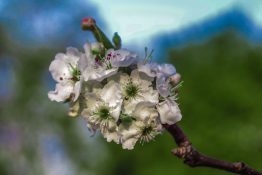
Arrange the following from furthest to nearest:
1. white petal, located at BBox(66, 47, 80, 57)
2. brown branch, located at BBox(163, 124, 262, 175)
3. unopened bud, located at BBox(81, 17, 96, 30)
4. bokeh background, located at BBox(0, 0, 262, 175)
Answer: bokeh background, located at BBox(0, 0, 262, 175) < white petal, located at BBox(66, 47, 80, 57) < unopened bud, located at BBox(81, 17, 96, 30) < brown branch, located at BBox(163, 124, 262, 175)

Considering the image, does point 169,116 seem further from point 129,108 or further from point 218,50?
point 218,50

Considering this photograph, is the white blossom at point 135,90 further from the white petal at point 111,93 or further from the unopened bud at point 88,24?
the unopened bud at point 88,24

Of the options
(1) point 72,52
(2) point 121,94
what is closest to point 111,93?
(2) point 121,94

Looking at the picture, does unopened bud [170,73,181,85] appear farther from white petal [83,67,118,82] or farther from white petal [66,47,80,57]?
white petal [66,47,80,57]

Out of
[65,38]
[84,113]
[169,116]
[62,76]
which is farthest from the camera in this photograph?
[65,38]

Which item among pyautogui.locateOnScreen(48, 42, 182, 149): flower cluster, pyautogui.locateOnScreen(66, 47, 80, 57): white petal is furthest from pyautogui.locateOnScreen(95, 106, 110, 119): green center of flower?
pyautogui.locateOnScreen(66, 47, 80, 57): white petal

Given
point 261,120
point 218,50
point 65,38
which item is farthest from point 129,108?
point 218,50

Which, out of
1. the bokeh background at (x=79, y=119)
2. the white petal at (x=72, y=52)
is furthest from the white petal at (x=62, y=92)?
the bokeh background at (x=79, y=119)
